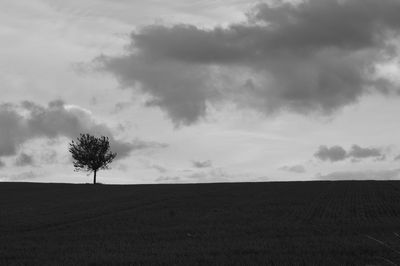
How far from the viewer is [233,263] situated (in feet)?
71.6

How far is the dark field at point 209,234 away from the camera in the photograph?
77.3ft

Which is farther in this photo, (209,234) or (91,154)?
(91,154)

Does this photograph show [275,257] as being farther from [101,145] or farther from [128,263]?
[101,145]

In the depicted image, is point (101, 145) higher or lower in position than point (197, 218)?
higher

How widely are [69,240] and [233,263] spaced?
13.2 metres

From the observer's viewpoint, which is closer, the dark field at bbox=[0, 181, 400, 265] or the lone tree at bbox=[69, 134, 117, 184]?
the dark field at bbox=[0, 181, 400, 265]

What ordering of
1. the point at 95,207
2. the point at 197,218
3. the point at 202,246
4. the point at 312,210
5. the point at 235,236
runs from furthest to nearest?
the point at 95,207, the point at 312,210, the point at 197,218, the point at 235,236, the point at 202,246

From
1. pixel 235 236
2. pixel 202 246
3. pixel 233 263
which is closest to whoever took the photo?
pixel 233 263

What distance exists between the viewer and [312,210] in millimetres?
49312

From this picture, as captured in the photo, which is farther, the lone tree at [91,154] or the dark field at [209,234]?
the lone tree at [91,154]

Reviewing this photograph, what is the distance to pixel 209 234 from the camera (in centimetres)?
3319

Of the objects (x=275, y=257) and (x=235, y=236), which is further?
(x=235, y=236)

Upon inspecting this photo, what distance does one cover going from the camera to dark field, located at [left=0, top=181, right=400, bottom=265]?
23.6 m

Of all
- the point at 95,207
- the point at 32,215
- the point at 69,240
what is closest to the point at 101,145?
the point at 95,207
